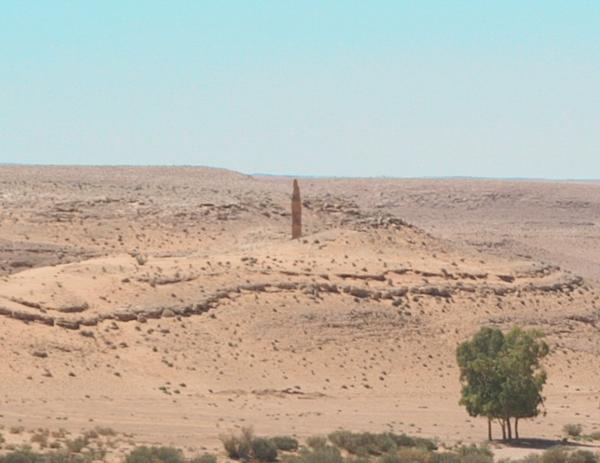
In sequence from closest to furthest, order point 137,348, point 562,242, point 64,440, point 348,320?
point 64,440 → point 137,348 → point 348,320 → point 562,242

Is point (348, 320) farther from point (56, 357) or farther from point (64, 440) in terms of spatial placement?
point (64, 440)

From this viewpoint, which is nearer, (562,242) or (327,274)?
(327,274)

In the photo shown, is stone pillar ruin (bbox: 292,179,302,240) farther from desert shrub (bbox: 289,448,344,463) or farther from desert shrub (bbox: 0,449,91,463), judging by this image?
desert shrub (bbox: 0,449,91,463)

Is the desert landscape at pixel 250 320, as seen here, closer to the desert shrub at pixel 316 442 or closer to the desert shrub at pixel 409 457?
the desert shrub at pixel 316 442

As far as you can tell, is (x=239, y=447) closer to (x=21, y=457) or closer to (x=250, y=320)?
(x=21, y=457)

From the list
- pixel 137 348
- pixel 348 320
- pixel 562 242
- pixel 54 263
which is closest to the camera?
pixel 137 348

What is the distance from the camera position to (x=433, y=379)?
44375 millimetres

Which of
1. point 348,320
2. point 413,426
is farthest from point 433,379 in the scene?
point 413,426

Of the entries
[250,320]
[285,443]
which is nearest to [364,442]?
[285,443]

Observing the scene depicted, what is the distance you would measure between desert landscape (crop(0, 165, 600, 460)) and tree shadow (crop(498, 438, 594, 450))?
691mm

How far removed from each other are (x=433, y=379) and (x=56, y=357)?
10457 millimetres

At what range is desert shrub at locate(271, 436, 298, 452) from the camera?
31795 mm

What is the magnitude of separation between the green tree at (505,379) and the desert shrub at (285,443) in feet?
20.6

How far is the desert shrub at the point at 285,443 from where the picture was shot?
31.8m
